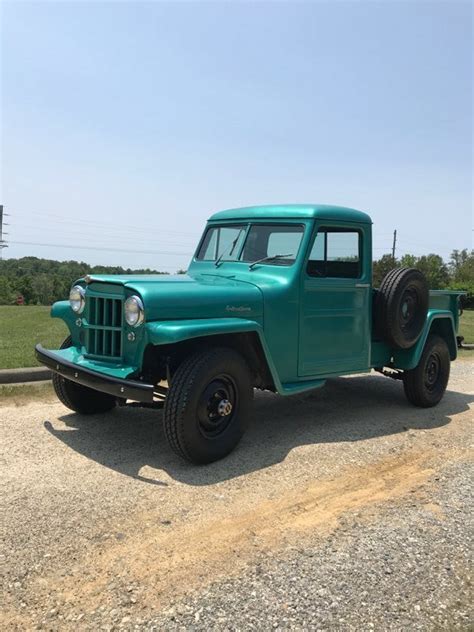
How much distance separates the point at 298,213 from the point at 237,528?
2.92 meters

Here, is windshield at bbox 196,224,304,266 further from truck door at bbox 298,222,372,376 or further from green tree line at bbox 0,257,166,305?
green tree line at bbox 0,257,166,305

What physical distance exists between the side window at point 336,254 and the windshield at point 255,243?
209mm

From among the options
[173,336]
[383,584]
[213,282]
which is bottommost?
[383,584]

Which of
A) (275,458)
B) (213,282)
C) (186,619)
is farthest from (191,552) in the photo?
(213,282)

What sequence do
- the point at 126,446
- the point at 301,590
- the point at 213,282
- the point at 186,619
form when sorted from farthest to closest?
1. the point at 213,282
2. the point at 126,446
3. the point at 301,590
4. the point at 186,619

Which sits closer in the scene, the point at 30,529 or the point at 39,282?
the point at 30,529

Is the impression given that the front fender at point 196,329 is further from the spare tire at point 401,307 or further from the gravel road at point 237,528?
the spare tire at point 401,307

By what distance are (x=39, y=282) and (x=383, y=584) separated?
3191 inches

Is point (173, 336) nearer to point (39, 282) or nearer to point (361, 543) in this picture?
point (361, 543)

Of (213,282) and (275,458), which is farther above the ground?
(213,282)

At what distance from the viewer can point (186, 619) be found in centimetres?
243

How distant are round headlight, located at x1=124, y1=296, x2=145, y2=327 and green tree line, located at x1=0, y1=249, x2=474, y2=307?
41.1 meters

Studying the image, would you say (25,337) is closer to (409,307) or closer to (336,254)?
(336,254)

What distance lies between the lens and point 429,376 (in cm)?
632
